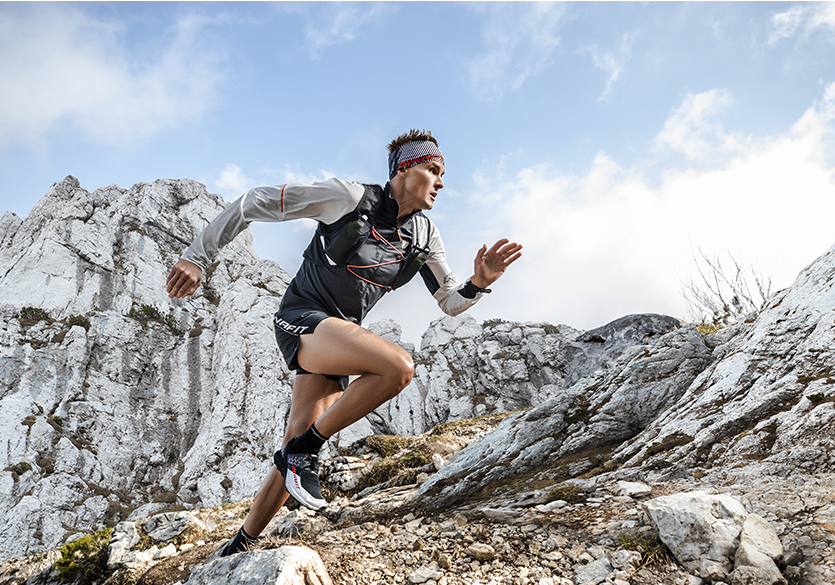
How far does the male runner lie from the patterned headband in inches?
0.4

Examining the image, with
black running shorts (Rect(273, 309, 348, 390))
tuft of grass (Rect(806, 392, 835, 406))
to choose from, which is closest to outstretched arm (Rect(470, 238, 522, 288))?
black running shorts (Rect(273, 309, 348, 390))

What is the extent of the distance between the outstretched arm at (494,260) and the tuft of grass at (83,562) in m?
6.09

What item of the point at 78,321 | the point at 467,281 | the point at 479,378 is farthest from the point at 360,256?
the point at 78,321

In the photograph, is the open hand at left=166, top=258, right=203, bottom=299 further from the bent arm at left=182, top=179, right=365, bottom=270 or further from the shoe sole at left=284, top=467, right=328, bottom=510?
the shoe sole at left=284, top=467, right=328, bottom=510

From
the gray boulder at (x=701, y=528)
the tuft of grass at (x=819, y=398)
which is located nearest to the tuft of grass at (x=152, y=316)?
the gray boulder at (x=701, y=528)

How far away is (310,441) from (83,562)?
15.1 ft

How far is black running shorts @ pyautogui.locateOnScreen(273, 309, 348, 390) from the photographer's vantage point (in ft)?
13.6

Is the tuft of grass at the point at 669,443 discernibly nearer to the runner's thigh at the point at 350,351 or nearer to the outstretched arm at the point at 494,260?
the outstretched arm at the point at 494,260

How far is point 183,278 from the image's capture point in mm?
3754

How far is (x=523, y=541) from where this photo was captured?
363cm

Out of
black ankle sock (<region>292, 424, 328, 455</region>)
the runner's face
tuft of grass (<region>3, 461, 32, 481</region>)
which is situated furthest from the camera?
tuft of grass (<region>3, 461, 32, 481</region>)

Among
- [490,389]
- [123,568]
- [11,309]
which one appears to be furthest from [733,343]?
[11,309]

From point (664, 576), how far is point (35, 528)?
154 ft

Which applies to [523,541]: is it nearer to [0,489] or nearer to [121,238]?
[0,489]
